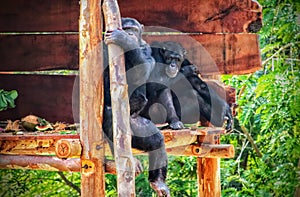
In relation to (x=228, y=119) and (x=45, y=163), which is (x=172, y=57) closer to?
(x=228, y=119)

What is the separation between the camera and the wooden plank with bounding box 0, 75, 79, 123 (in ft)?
18.4

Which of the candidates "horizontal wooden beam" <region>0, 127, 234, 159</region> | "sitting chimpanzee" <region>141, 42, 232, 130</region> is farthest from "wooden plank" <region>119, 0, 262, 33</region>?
"horizontal wooden beam" <region>0, 127, 234, 159</region>

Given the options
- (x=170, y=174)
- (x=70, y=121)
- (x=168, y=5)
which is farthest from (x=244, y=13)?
(x=170, y=174)

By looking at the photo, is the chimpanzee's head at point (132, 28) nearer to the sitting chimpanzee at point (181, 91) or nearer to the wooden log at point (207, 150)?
the sitting chimpanzee at point (181, 91)

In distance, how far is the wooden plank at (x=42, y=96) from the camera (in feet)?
18.4

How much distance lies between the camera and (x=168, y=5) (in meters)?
5.38

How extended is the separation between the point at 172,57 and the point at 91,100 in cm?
125

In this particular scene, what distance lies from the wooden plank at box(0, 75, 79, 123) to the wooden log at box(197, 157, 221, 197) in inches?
55.6

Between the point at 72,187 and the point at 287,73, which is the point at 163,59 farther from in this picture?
the point at 72,187

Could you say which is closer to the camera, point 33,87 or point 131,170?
point 131,170

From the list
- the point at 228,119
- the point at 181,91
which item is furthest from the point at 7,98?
the point at 228,119

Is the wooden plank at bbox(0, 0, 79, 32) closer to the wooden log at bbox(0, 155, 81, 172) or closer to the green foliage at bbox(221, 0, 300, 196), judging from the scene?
the wooden log at bbox(0, 155, 81, 172)

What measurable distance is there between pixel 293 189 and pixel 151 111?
2909mm

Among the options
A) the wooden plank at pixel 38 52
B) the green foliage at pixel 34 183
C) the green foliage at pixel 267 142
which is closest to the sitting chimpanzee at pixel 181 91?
the wooden plank at pixel 38 52
